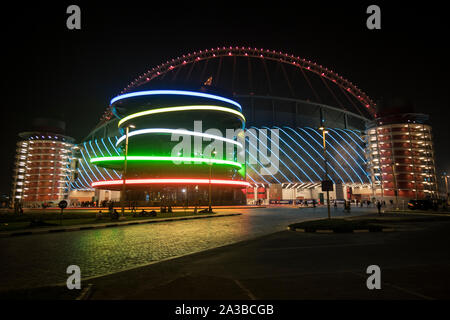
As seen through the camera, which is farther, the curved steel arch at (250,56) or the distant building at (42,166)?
the distant building at (42,166)

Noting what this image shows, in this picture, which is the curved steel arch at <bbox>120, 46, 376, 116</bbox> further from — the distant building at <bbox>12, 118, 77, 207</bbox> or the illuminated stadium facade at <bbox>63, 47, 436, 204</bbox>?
the distant building at <bbox>12, 118, 77, 207</bbox>

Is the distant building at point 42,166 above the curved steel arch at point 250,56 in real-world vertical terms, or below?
below

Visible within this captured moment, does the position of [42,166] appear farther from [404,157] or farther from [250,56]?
[404,157]

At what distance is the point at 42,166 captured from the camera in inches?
4350

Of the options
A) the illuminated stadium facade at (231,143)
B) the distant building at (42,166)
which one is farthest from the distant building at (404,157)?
the distant building at (42,166)

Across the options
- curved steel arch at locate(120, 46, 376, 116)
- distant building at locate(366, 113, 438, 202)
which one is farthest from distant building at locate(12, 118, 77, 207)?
distant building at locate(366, 113, 438, 202)

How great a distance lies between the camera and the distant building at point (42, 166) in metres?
109

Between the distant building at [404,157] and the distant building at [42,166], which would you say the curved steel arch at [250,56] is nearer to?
the distant building at [404,157]

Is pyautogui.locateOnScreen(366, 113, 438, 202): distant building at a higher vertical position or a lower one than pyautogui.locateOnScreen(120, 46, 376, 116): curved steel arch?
lower

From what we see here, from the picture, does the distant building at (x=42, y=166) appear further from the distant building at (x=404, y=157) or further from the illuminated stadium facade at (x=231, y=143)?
the distant building at (x=404, y=157)

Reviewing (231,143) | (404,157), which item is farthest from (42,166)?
(404,157)

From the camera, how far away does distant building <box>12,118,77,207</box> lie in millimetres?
108688
